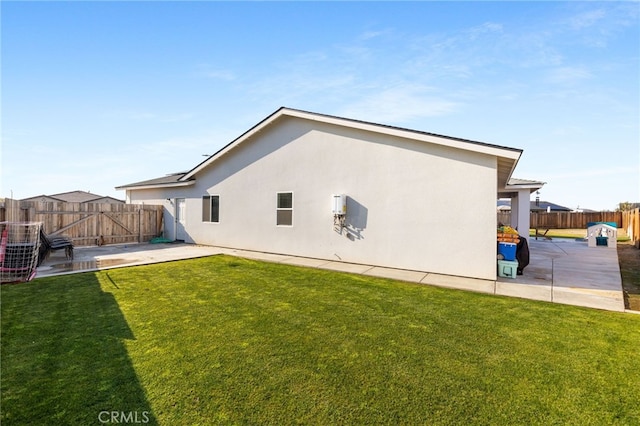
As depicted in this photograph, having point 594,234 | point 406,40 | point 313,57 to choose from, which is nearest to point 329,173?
point 313,57

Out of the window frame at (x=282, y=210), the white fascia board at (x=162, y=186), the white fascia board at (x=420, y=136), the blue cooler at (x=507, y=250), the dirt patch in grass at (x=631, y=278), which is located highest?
the white fascia board at (x=420, y=136)

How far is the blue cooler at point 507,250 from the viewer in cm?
754

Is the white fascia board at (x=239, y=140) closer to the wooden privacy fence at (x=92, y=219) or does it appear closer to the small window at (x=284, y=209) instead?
the small window at (x=284, y=209)

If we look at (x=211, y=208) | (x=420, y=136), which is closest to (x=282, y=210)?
(x=211, y=208)

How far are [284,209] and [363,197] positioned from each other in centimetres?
320

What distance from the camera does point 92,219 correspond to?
13.0 m

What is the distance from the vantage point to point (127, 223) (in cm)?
1427

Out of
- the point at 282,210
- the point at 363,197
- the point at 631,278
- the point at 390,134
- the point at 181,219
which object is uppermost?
the point at 390,134

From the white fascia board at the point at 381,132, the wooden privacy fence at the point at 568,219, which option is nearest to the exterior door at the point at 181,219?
the white fascia board at the point at 381,132

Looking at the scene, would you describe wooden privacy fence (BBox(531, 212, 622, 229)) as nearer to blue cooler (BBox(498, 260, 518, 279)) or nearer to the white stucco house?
the white stucco house

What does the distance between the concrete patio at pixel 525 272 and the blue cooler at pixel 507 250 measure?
0.58 metres

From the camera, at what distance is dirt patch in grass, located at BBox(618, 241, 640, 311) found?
5.67m

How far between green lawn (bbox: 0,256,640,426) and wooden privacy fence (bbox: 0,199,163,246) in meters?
6.46

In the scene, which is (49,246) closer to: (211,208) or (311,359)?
(211,208)
